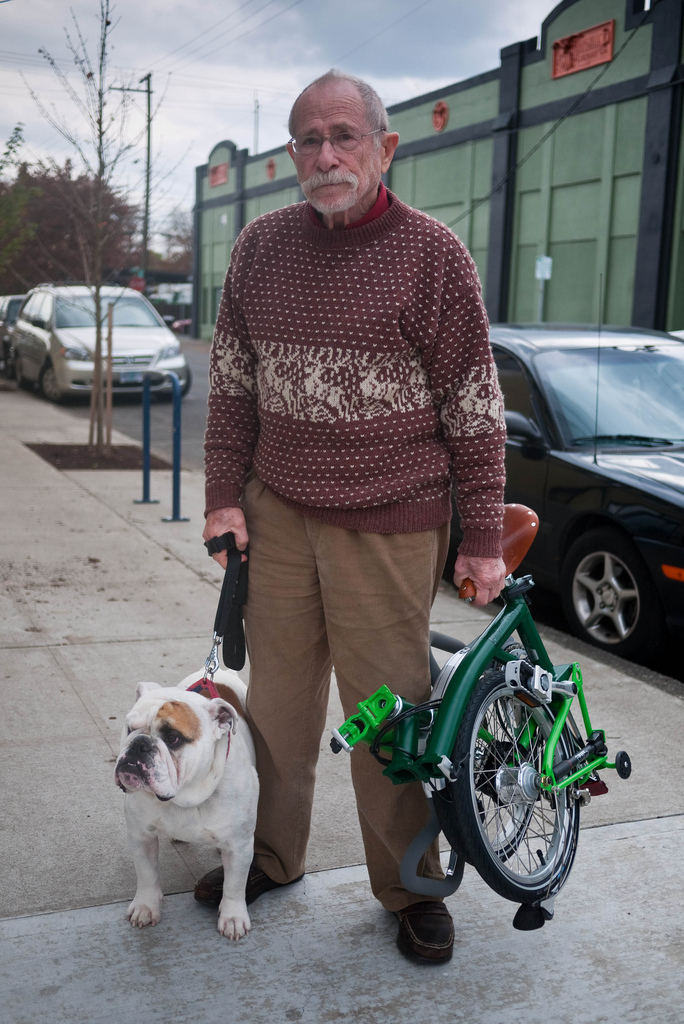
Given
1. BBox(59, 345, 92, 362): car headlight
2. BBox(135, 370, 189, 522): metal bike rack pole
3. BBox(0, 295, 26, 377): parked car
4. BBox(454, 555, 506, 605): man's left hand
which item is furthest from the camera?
BBox(0, 295, 26, 377): parked car

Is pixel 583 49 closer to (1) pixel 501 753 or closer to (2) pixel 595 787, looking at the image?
(2) pixel 595 787

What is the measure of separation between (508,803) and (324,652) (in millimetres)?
622

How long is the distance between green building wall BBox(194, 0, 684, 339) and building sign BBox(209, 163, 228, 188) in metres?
13.0

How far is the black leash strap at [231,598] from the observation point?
2807mm

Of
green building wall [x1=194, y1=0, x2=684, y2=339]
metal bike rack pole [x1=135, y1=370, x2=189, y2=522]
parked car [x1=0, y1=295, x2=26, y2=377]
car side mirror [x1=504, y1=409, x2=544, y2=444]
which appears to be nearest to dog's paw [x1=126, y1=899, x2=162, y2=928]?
car side mirror [x1=504, y1=409, x2=544, y2=444]

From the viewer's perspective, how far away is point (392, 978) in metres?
2.55

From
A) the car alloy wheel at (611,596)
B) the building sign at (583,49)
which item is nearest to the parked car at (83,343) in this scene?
the car alloy wheel at (611,596)

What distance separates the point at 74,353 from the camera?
1581 centimetres

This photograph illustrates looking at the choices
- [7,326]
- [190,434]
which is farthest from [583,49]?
[190,434]

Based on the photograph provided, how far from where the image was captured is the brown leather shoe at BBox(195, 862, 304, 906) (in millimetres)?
2828

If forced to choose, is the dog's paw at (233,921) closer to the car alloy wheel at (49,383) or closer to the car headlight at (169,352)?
the car headlight at (169,352)

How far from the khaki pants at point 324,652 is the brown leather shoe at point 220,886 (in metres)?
0.03

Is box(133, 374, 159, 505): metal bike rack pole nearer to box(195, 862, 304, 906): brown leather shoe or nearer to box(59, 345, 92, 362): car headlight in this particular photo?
box(195, 862, 304, 906): brown leather shoe

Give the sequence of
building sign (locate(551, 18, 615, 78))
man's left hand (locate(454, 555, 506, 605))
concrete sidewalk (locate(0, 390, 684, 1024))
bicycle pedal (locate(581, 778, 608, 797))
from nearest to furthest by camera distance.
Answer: concrete sidewalk (locate(0, 390, 684, 1024)), man's left hand (locate(454, 555, 506, 605)), bicycle pedal (locate(581, 778, 608, 797)), building sign (locate(551, 18, 615, 78))
